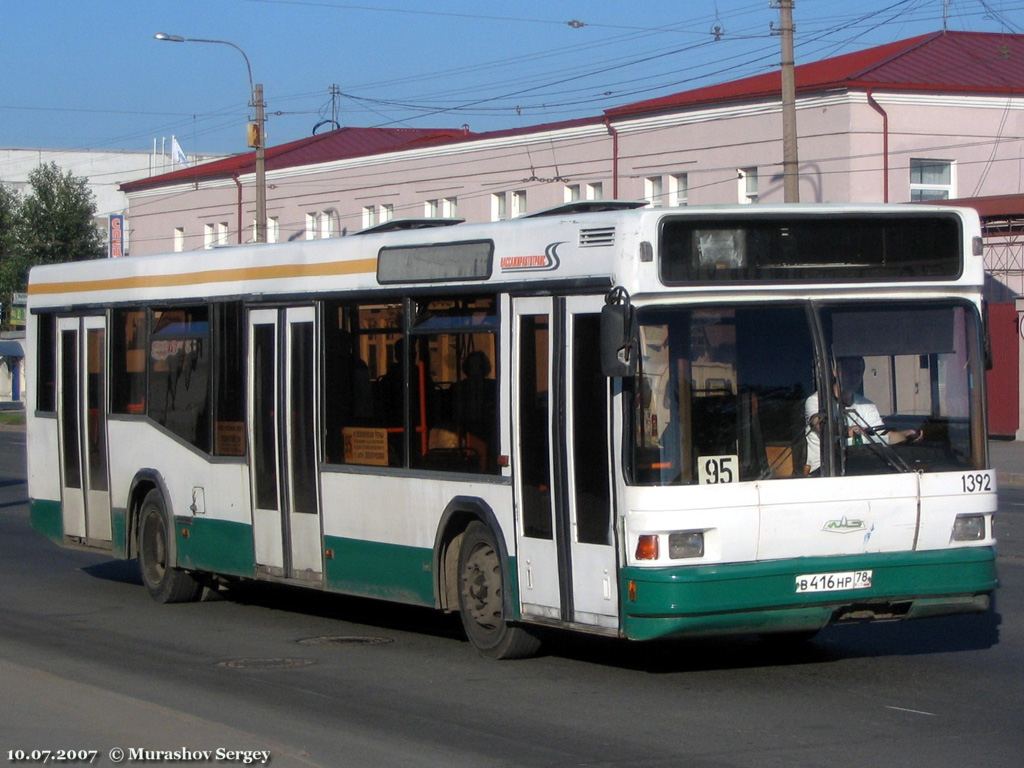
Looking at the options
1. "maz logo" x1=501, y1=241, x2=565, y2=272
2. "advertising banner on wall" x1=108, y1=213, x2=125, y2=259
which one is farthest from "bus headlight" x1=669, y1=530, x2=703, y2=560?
"advertising banner on wall" x1=108, y1=213, x2=125, y2=259

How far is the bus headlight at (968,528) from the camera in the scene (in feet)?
31.5

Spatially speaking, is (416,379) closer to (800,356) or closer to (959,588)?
(800,356)

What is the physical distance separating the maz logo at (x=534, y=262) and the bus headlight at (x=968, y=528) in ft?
8.78

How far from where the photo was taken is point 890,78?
3922 cm

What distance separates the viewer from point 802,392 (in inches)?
367

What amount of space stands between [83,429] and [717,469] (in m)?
7.65

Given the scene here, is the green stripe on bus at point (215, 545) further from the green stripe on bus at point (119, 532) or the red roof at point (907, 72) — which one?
the red roof at point (907, 72)

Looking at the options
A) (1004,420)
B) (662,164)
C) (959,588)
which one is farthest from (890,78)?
(959,588)

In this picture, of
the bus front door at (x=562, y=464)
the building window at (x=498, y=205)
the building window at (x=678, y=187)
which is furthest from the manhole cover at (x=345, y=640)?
the building window at (x=498, y=205)

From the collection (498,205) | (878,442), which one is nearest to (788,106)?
(878,442)

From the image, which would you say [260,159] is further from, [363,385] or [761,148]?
[363,385]

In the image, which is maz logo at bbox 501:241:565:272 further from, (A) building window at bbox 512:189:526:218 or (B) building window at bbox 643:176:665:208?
(A) building window at bbox 512:189:526:218

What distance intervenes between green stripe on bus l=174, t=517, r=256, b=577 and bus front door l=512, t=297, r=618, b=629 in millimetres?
Answer: 3504

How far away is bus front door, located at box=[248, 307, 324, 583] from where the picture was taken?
40.1ft
